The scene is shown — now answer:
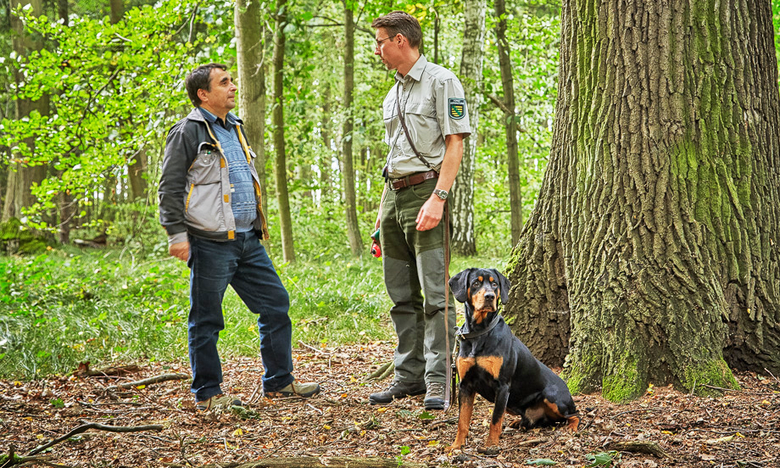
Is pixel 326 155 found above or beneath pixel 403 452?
above

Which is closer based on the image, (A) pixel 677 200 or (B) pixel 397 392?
(A) pixel 677 200

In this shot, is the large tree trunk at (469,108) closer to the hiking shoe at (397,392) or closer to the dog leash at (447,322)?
the hiking shoe at (397,392)

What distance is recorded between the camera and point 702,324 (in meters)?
3.80

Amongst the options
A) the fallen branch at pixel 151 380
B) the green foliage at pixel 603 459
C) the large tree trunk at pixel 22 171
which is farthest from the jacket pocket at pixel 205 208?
the large tree trunk at pixel 22 171

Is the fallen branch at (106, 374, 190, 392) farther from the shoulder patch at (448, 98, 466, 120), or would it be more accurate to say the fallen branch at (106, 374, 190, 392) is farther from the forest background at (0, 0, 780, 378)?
the shoulder patch at (448, 98, 466, 120)

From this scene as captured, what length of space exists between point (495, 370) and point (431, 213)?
1144mm

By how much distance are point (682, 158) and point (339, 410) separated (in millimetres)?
2897

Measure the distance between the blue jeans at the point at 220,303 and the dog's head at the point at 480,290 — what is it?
166cm

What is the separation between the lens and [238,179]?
430 centimetres

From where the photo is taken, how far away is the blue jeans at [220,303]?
13.7 ft

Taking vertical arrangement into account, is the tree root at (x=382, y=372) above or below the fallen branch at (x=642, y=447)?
below

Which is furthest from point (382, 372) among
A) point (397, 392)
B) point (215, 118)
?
point (215, 118)

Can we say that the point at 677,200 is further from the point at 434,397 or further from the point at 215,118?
the point at 215,118

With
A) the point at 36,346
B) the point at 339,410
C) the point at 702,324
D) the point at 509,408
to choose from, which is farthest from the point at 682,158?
the point at 36,346
